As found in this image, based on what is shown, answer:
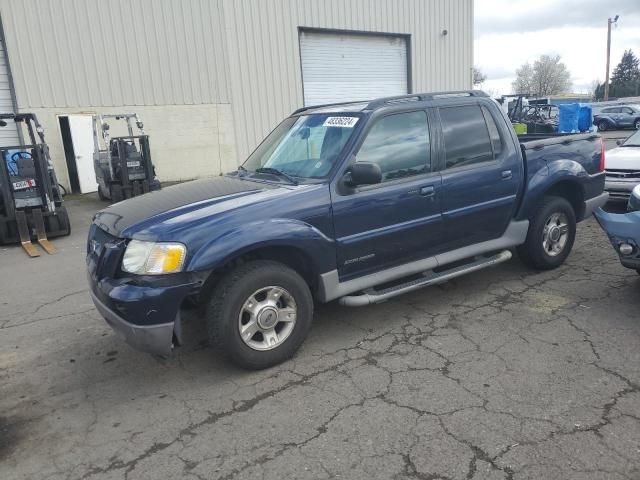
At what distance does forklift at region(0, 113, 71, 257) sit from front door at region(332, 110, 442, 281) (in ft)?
19.7

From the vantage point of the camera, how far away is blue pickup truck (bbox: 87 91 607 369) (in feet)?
11.1

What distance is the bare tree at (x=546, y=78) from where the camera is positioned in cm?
8762

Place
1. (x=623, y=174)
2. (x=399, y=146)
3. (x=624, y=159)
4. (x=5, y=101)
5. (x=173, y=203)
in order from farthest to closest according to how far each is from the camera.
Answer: (x=5, y=101), (x=624, y=159), (x=623, y=174), (x=399, y=146), (x=173, y=203)

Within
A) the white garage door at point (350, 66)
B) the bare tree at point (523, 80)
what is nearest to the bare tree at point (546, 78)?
the bare tree at point (523, 80)

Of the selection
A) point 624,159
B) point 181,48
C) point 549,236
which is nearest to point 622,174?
point 624,159

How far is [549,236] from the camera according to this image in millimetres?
5320

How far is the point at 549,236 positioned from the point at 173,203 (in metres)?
3.73

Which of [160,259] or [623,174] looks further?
[623,174]

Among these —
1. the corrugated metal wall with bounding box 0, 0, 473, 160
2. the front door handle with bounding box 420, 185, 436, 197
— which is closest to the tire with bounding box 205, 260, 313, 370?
the front door handle with bounding box 420, 185, 436, 197

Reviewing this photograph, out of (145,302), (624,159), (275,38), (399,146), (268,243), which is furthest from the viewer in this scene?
(275,38)

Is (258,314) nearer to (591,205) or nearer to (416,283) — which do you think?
(416,283)

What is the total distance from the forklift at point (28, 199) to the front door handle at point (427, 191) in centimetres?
628

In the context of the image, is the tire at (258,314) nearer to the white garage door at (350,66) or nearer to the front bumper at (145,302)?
the front bumper at (145,302)

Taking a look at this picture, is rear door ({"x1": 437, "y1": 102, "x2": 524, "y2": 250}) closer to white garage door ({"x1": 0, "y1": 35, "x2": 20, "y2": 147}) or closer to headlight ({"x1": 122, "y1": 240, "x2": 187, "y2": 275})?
headlight ({"x1": 122, "y1": 240, "x2": 187, "y2": 275})
